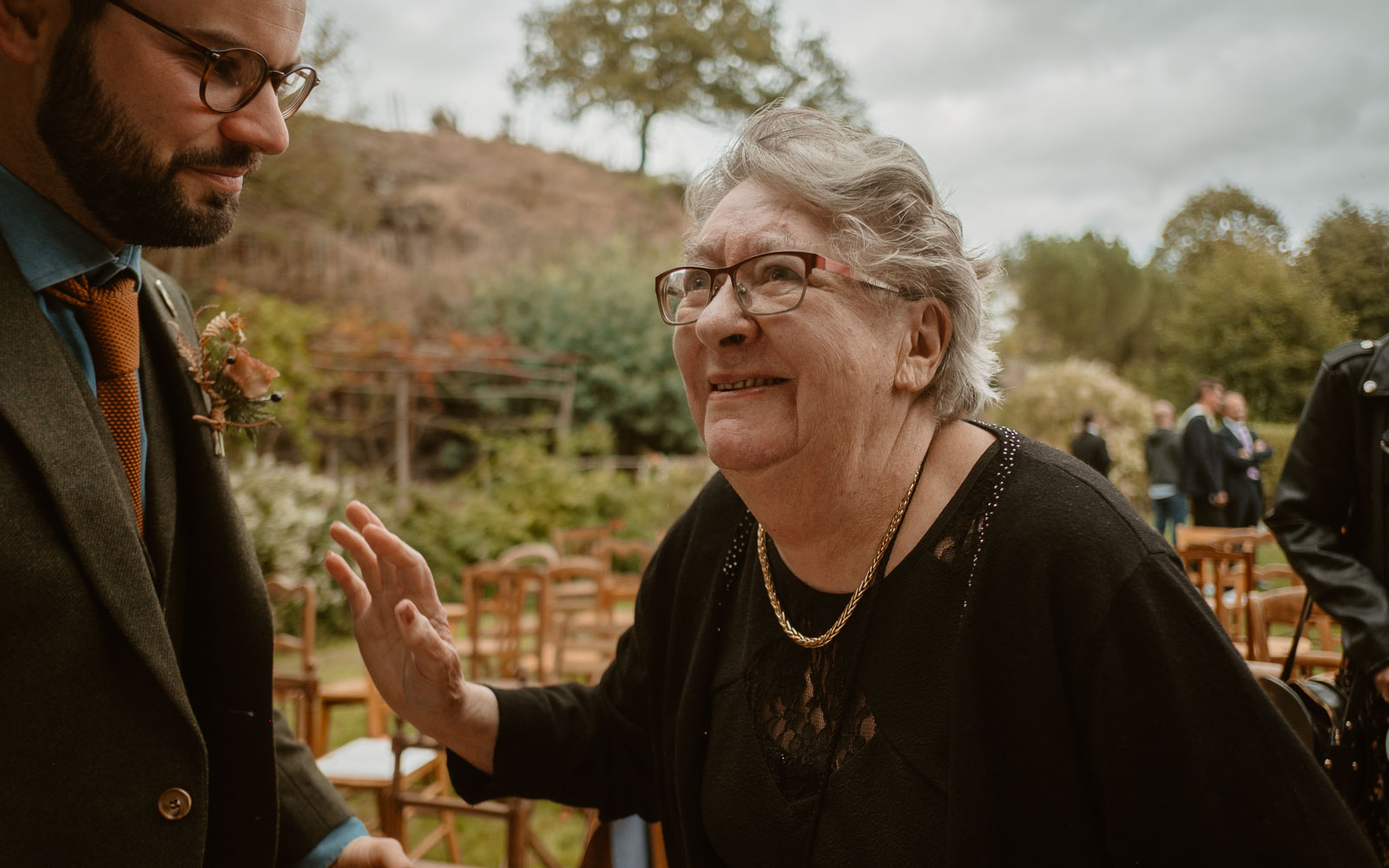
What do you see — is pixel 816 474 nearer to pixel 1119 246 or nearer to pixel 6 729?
pixel 6 729

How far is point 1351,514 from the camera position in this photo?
2414 millimetres

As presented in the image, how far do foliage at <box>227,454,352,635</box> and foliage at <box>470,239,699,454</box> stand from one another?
20.1ft

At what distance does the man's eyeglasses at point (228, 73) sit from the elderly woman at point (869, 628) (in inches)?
25.2

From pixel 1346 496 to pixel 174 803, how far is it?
2.80m

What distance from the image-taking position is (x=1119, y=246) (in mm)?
21000

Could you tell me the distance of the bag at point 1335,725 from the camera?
84.9 inches

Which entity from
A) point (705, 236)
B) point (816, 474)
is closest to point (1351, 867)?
point (816, 474)

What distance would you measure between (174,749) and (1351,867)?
60.0 inches

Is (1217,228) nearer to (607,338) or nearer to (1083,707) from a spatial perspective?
(1083,707)

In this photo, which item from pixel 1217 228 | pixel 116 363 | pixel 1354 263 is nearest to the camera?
pixel 116 363

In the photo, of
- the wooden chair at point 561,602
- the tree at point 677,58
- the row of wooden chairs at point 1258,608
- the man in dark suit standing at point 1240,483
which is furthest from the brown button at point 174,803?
the tree at point 677,58

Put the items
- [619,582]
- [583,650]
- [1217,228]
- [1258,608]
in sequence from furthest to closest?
[619,582] < [583,650] < [1258,608] < [1217,228]

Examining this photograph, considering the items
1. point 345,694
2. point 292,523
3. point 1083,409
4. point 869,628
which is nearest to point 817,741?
point 869,628

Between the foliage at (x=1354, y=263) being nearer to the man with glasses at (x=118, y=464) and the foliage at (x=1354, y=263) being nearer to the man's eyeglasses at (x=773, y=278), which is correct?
the man's eyeglasses at (x=773, y=278)
